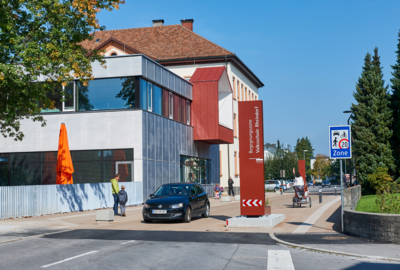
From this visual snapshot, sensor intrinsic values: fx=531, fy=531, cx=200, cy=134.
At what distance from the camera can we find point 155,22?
64.9 m

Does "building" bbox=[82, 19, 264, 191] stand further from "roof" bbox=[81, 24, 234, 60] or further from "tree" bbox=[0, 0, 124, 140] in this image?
"tree" bbox=[0, 0, 124, 140]

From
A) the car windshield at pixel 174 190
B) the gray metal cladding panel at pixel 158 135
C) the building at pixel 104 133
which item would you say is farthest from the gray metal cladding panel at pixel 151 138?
the car windshield at pixel 174 190

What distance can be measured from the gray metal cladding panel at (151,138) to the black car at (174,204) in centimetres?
1150

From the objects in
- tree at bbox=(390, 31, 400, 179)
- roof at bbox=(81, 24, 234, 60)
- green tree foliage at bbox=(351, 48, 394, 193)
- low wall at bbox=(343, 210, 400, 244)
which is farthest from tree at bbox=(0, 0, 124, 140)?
roof at bbox=(81, 24, 234, 60)

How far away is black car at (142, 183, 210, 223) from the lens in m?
19.4

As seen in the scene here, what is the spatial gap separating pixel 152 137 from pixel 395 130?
20.4 m

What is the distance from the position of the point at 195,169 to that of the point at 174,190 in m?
22.1

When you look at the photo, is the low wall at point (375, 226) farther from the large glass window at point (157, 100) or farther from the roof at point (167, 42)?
the roof at point (167, 42)

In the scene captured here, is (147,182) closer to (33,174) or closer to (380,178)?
(33,174)

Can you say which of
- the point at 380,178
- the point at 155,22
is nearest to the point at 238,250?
the point at 380,178

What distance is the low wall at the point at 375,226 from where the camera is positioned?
1277 centimetres

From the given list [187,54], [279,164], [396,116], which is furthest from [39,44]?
[279,164]

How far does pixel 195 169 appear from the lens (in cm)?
4297

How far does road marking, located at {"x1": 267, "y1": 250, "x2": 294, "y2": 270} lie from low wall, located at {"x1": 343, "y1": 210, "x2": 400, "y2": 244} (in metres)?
2.91
